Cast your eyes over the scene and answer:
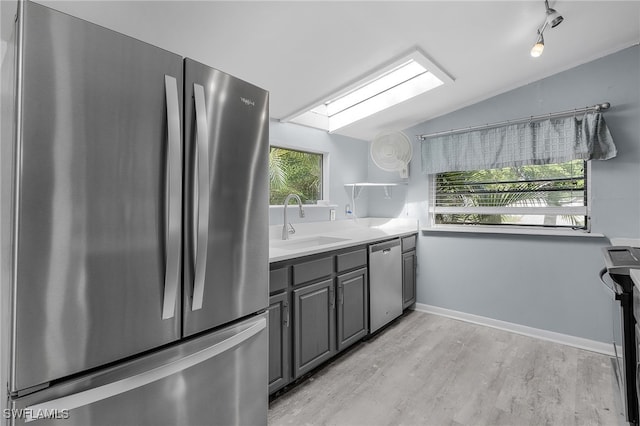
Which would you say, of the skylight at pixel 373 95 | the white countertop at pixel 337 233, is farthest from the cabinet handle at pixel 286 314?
the skylight at pixel 373 95

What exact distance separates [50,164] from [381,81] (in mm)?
2741

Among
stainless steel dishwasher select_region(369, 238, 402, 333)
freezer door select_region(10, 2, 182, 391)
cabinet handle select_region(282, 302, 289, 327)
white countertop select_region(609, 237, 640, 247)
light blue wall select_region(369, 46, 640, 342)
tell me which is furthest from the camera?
stainless steel dishwasher select_region(369, 238, 402, 333)

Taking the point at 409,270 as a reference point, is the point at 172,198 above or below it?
above

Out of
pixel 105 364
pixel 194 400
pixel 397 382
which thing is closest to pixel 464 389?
pixel 397 382

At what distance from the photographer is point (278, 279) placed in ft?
6.05

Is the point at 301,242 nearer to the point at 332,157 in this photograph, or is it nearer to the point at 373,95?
the point at 332,157

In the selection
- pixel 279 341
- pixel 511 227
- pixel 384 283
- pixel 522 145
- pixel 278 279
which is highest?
pixel 522 145

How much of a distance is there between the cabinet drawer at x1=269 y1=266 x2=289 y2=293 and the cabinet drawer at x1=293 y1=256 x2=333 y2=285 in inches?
2.7

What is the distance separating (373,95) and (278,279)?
2129 mm

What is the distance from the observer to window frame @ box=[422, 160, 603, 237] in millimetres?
2622

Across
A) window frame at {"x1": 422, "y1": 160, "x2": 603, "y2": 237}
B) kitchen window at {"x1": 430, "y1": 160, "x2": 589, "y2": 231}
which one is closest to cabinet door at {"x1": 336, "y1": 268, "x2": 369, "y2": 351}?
window frame at {"x1": 422, "y1": 160, "x2": 603, "y2": 237}

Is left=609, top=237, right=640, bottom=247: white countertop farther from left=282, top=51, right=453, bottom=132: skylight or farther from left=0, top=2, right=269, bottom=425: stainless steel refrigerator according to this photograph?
left=0, top=2, right=269, bottom=425: stainless steel refrigerator

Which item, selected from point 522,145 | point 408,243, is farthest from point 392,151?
point 522,145

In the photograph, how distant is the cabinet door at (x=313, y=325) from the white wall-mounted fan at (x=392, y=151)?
65.8 inches
